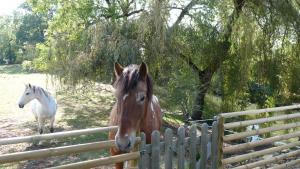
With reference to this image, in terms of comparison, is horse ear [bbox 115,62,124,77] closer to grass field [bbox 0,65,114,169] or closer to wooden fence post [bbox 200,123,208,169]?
wooden fence post [bbox 200,123,208,169]

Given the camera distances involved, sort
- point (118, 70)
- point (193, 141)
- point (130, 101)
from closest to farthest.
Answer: point (130, 101), point (118, 70), point (193, 141)

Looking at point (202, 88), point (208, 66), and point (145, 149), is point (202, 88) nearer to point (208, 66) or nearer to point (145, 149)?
point (208, 66)

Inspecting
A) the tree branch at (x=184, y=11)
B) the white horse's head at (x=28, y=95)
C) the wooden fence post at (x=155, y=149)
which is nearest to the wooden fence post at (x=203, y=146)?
the wooden fence post at (x=155, y=149)

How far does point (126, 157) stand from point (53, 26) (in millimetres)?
10485

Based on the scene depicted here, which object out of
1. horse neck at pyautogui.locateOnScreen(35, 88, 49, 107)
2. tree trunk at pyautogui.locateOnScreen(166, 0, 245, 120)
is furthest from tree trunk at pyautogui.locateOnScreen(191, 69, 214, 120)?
horse neck at pyautogui.locateOnScreen(35, 88, 49, 107)

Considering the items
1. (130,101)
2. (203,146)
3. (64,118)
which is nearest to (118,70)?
(130,101)

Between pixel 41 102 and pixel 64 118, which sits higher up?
pixel 41 102

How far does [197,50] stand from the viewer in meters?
10.1

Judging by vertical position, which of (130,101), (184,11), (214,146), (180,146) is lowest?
(214,146)

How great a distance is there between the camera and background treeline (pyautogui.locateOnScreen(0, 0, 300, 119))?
30.1 feet

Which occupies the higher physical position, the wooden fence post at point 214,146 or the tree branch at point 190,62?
the tree branch at point 190,62

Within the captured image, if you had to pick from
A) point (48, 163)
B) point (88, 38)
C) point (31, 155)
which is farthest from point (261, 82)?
point (31, 155)

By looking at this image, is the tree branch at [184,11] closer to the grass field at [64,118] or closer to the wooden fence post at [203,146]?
the grass field at [64,118]

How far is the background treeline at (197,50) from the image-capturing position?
9.19m
